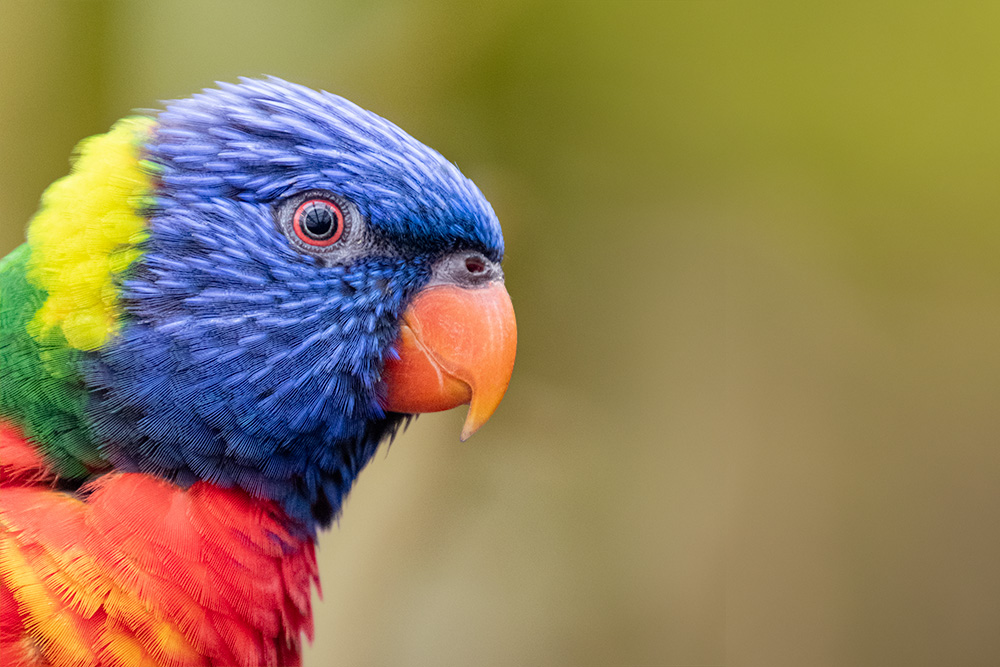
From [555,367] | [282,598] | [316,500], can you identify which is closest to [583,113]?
[555,367]

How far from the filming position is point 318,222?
2.86ft

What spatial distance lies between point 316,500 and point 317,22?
105 cm

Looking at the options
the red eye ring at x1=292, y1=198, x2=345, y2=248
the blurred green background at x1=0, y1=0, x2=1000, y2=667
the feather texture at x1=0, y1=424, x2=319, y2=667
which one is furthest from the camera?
the blurred green background at x1=0, y1=0, x2=1000, y2=667

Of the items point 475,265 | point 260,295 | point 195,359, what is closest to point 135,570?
point 195,359

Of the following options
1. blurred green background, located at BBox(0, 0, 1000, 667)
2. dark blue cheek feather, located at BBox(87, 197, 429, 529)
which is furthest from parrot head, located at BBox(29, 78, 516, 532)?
blurred green background, located at BBox(0, 0, 1000, 667)

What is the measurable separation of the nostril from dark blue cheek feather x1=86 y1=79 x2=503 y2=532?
0.03 metres

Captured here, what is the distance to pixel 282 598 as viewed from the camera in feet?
3.04

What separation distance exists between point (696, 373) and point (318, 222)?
175 centimetres

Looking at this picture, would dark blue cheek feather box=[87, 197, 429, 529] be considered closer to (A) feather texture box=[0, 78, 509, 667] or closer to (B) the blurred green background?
(A) feather texture box=[0, 78, 509, 667]

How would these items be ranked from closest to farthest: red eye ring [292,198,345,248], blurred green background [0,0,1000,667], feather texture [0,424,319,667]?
feather texture [0,424,319,667]
red eye ring [292,198,345,248]
blurred green background [0,0,1000,667]

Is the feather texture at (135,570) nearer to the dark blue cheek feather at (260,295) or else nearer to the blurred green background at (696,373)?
the dark blue cheek feather at (260,295)

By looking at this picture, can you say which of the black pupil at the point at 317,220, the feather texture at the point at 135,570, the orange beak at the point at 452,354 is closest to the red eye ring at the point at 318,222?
the black pupil at the point at 317,220

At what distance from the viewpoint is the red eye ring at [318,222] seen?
87 centimetres

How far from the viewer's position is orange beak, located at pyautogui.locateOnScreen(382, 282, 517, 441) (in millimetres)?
918
